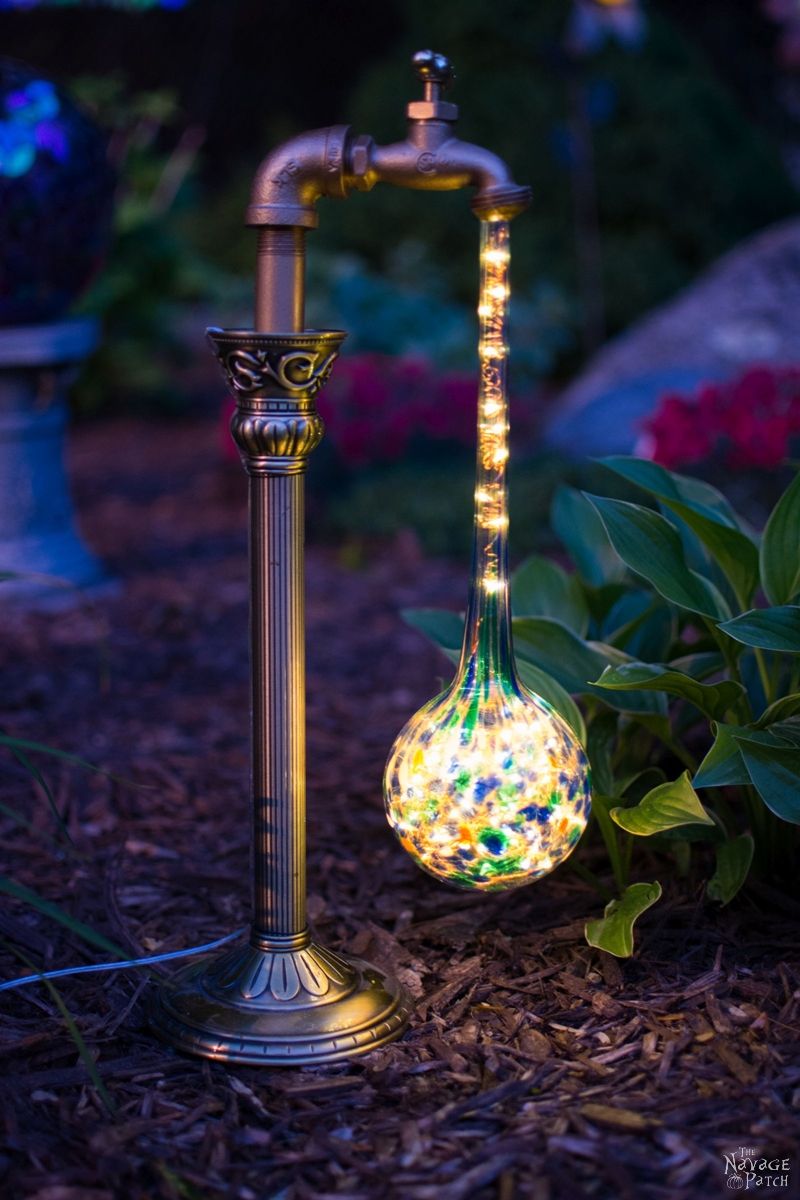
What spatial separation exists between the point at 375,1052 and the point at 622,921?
16.1 inches

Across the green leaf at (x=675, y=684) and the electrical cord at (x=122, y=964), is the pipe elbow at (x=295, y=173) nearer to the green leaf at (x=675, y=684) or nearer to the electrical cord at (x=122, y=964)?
the green leaf at (x=675, y=684)

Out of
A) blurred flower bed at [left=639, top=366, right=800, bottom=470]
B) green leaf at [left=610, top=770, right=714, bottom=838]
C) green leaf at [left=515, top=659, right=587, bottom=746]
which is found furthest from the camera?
blurred flower bed at [left=639, top=366, right=800, bottom=470]

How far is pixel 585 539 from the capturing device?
2.56m

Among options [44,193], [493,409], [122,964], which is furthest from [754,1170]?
[44,193]

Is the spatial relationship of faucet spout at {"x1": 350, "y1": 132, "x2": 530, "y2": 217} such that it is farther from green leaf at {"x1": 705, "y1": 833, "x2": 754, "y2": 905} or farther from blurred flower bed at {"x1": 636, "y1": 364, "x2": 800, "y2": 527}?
blurred flower bed at {"x1": 636, "y1": 364, "x2": 800, "y2": 527}

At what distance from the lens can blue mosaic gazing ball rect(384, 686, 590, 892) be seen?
1788 mm

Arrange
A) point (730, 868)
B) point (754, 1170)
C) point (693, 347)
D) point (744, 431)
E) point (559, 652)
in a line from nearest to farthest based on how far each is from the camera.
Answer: point (754, 1170) → point (730, 868) → point (559, 652) → point (744, 431) → point (693, 347)

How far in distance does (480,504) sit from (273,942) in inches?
27.7

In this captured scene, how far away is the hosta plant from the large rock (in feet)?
10.3

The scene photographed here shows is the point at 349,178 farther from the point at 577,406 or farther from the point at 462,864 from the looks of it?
the point at 577,406

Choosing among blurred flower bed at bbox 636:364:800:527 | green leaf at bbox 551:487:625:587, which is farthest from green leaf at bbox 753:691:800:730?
blurred flower bed at bbox 636:364:800:527

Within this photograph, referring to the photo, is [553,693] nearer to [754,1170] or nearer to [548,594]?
[548,594]

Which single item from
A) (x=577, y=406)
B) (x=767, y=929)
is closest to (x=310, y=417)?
(x=767, y=929)

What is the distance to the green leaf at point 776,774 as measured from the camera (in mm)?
1861
